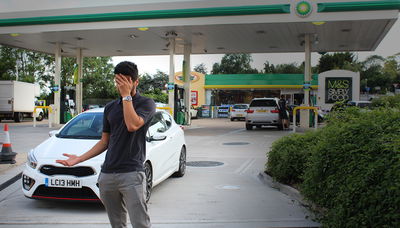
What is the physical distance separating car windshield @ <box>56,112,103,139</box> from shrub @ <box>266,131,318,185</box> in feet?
10.4

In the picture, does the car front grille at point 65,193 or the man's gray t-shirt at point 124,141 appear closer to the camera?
the man's gray t-shirt at point 124,141

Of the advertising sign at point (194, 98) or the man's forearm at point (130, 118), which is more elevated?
the advertising sign at point (194, 98)

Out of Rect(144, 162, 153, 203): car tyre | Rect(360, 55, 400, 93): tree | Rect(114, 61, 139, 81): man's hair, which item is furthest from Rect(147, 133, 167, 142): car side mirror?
Rect(360, 55, 400, 93): tree

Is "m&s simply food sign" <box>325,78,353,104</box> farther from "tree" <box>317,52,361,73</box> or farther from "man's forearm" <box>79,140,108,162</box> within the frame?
"tree" <box>317,52,361,73</box>

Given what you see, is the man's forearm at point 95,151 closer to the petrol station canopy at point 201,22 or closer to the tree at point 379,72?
the petrol station canopy at point 201,22

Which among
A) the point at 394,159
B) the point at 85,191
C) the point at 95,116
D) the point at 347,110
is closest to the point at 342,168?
the point at 394,159

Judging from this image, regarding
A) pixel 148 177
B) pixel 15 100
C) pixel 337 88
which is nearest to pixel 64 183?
pixel 148 177

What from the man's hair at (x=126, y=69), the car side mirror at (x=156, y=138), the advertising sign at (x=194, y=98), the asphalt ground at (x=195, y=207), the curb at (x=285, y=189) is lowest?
the asphalt ground at (x=195, y=207)

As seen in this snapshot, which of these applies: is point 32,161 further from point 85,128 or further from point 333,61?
point 333,61

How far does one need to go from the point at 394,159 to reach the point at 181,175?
556 centimetres

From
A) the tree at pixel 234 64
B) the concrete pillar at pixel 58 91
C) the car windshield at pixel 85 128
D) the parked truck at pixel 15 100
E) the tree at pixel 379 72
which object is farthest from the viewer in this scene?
the tree at pixel 234 64

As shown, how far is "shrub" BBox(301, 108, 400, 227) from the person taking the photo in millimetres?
3432

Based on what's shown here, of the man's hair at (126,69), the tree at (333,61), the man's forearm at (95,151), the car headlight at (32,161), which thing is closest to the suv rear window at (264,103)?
the car headlight at (32,161)

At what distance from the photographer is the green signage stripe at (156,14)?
18.1 meters
